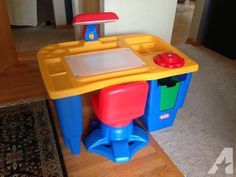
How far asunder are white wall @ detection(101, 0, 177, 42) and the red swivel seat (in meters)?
0.59

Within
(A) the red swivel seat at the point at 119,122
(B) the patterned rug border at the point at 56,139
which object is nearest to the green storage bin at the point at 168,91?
(A) the red swivel seat at the point at 119,122

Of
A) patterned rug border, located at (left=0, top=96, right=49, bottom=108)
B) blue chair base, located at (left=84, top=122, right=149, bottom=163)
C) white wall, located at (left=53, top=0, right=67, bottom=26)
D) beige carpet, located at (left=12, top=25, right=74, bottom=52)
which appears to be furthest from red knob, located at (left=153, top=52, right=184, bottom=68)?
white wall, located at (left=53, top=0, right=67, bottom=26)

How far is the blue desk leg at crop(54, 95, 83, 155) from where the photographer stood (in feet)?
2.96

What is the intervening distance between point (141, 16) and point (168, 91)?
0.58 metres

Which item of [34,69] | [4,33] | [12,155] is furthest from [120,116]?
[4,33]

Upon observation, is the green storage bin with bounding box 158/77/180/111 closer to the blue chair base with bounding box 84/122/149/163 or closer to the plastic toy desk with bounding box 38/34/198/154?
the plastic toy desk with bounding box 38/34/198/154

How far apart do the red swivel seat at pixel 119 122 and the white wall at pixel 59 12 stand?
1939 mm

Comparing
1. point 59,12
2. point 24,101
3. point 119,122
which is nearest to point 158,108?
point 119,122

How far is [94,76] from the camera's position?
921 millimetres

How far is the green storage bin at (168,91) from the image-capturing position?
3.65 ft

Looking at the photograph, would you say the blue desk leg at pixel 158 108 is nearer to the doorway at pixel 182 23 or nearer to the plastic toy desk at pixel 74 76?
the plastic toy desk at pixel 74 76

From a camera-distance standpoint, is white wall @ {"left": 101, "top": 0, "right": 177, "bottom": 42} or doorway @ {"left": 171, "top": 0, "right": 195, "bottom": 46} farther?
doorway @ {"left": 171, "top": 0, "right": 195, "bottom": 46}

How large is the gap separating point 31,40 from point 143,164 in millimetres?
1948

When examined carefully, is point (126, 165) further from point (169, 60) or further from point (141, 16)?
point (141, 16)
